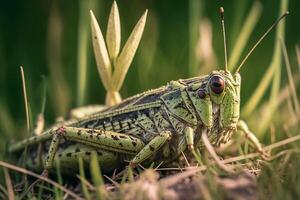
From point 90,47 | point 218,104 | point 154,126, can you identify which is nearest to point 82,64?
point 90,47

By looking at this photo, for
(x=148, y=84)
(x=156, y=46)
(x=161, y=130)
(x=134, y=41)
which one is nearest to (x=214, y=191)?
(x=161, y=130)

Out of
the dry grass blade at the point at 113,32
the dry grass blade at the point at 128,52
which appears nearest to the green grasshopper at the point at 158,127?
the dry grass blade at the point at 128,52

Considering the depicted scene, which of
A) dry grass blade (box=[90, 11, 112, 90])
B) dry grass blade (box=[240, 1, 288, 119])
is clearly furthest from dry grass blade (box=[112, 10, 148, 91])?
dry grass blade (box=[240, 1, 288, 119])

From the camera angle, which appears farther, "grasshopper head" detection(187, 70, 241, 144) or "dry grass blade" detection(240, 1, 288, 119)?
"dry grass blade" detection(240, 1, 288, 119)

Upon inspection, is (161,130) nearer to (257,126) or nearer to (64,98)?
(257,126)

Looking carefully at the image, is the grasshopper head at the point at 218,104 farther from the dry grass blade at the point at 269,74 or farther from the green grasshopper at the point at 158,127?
the dry grass blade at the point at 269,74

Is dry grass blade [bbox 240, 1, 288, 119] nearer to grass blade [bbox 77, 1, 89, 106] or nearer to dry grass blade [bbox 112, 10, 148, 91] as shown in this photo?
dry grass blade [bbox 112, 10, 148, 91]
